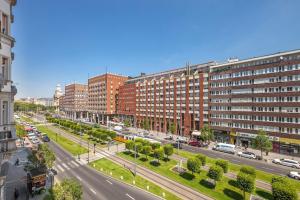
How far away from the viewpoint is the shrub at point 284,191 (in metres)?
26.2

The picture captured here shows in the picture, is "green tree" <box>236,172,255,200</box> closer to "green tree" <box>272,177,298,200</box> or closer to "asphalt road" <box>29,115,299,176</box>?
"green tree" <box>272,177,298,200</box>

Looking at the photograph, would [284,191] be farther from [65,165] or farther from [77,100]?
[77,100]

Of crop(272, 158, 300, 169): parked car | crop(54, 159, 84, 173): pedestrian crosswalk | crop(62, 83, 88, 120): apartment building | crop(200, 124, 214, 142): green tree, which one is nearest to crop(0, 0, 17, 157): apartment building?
crop(54, 159, 84, 173): pedestrian crosswalk

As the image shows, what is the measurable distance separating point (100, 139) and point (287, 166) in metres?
59.2

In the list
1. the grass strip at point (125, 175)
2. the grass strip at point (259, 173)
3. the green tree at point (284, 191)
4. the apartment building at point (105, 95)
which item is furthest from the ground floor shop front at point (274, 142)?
the apartment building at point (105, 95)

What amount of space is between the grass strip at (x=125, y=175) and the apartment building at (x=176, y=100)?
153 ft

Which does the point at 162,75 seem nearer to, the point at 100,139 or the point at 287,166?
the point at 100,139

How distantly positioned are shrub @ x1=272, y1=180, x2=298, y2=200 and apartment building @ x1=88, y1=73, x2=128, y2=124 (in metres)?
113

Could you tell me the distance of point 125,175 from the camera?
41500 millimetres

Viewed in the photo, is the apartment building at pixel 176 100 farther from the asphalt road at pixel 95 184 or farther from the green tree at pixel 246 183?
the asphalt road at pixel 95 184

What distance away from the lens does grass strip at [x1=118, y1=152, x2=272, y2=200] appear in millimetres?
33844

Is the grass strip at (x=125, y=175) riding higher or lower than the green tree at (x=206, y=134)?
lower

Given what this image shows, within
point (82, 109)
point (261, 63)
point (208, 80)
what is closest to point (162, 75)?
point (208, 80)

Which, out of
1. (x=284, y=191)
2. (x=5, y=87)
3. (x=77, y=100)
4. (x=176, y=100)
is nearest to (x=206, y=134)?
(x=176, y=100)
